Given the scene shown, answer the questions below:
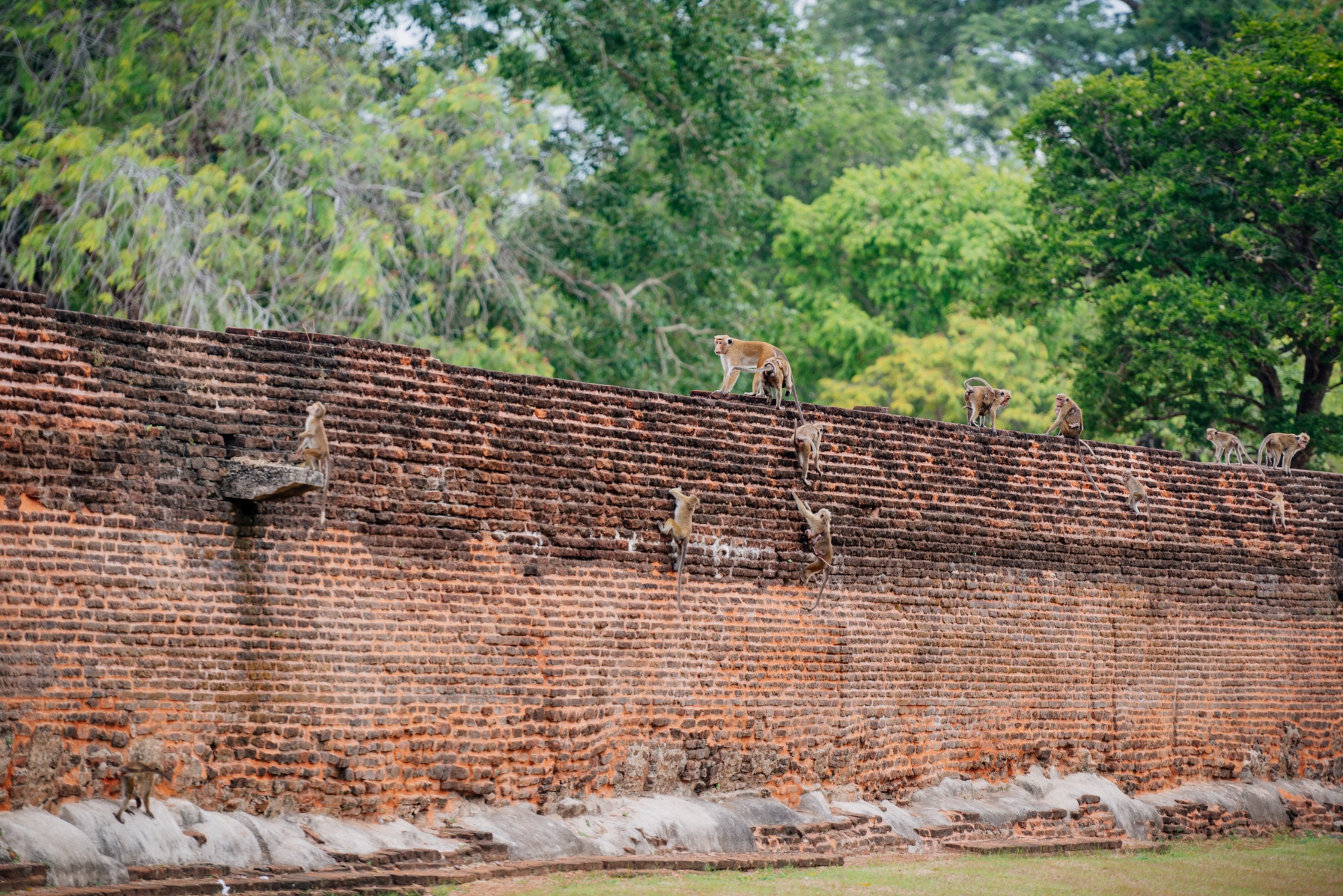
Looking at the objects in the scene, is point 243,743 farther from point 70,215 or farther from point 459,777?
point 70,215

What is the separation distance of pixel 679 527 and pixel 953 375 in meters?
17.9

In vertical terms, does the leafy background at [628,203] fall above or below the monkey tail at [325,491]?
above

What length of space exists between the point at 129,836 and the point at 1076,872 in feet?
21.2

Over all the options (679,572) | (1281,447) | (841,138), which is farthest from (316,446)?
(841,138)

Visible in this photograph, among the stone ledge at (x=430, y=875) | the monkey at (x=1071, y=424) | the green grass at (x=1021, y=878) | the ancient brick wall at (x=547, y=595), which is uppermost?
the monkey at (x=1071, y=424)

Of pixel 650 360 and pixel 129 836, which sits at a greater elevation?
pixel 650 360

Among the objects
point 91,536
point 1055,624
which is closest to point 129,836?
point 91,536

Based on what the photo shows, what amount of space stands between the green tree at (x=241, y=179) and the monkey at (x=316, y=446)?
22.0 ft

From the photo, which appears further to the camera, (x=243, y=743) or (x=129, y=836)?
(x=243, y=743)

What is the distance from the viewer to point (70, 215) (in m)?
15.0

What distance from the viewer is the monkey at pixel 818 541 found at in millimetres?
11703

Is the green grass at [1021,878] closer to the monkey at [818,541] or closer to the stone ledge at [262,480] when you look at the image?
the monkey at [818,541]

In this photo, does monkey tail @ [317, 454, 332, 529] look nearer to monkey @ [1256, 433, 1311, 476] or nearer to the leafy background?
the leafy background

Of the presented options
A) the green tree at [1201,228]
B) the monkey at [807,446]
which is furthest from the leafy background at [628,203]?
the monkey at [807,446]
